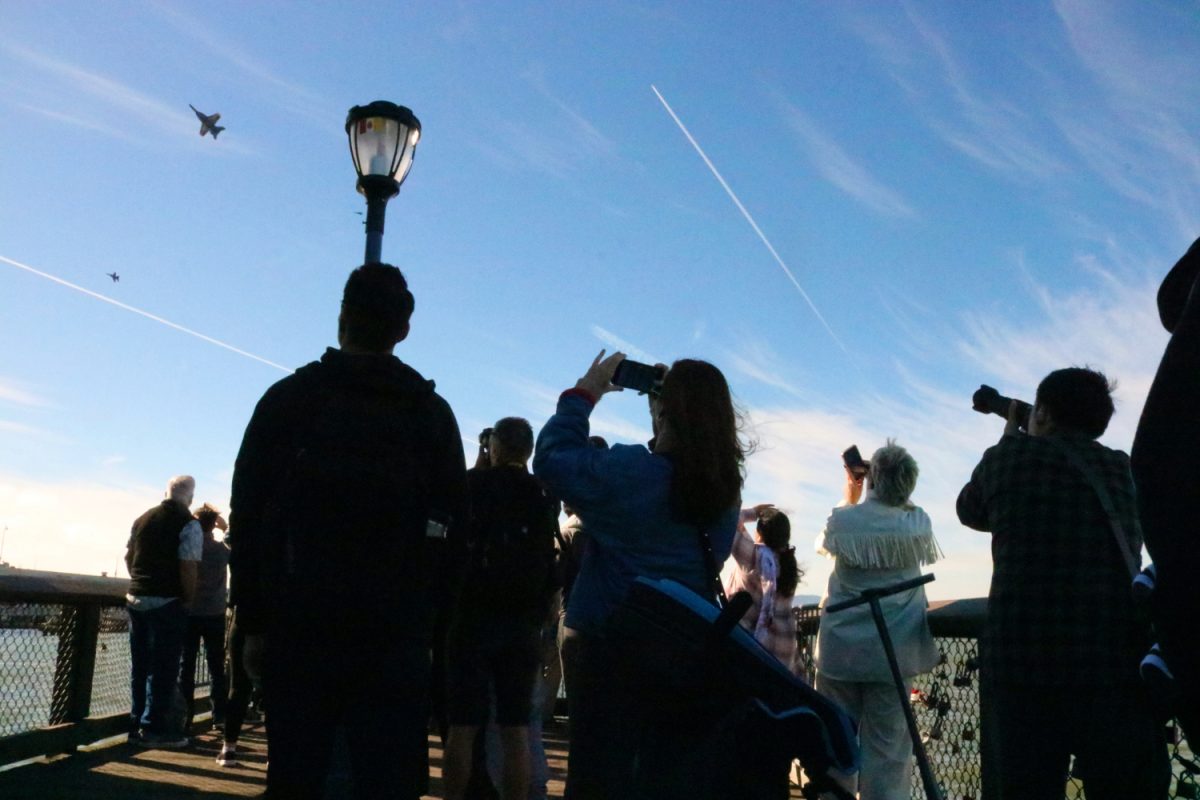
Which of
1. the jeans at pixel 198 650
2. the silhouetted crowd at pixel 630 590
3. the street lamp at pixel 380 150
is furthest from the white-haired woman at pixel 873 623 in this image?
the jeans at pixel 198 650

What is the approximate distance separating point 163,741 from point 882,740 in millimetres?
6273

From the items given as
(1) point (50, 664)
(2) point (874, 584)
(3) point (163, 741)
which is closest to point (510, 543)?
(2) point (874, 584)

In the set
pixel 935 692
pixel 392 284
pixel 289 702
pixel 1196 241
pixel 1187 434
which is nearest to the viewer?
pixel 1187 434

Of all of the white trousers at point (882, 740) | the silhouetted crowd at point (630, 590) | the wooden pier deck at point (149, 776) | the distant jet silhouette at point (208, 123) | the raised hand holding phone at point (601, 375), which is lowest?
the wooden pier deck at point (149, 776)

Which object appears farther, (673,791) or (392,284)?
(392,284)

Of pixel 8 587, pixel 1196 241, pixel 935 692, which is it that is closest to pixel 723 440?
pixel 1196 241

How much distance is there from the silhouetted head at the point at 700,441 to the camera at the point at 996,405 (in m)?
1.24

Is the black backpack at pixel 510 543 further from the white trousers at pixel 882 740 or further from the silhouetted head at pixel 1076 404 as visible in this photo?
the silhouetted head at pixel 1076 404

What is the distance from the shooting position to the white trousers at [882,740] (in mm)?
5293

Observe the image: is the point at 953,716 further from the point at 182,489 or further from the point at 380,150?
the point at 182,489

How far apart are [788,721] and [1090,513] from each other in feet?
5.70

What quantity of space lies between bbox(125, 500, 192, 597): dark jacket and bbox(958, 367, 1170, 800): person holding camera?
6.76m

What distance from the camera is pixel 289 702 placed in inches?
108

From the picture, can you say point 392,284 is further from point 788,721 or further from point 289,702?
point 788,721
